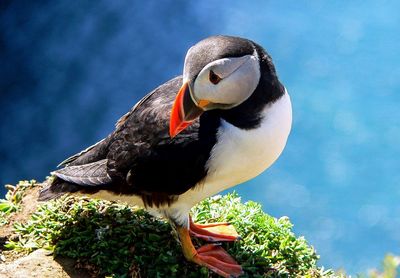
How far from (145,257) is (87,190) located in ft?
1.48

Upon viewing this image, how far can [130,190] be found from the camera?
2.88m

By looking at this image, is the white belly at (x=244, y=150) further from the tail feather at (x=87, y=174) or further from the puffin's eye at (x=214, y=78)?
the tail feather at (x=87, y=174)

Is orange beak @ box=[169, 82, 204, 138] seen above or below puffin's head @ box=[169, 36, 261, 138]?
below

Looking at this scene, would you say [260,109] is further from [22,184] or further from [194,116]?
[22,184]

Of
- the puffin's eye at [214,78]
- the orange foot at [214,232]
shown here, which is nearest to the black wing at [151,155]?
the puffin's eye at [214,78]

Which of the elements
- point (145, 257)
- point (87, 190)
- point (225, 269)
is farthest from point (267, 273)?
point (87, 190)

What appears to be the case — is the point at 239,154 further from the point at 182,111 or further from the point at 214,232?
the point at 214,232

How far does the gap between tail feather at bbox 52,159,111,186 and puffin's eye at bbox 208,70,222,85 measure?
78cm

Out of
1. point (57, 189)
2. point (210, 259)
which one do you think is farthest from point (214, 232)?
point (57, 189)

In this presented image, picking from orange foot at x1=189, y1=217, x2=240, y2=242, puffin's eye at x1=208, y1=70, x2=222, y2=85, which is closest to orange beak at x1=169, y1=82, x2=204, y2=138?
puffin's eye at x1=208, y1=70, x2=222, y2=85

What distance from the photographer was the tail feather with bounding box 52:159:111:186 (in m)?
2.91

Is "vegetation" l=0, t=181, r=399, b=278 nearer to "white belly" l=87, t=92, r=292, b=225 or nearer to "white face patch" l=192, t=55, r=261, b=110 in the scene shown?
"white belly" l=87, t=92, r=292, b=225

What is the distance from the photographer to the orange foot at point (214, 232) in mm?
3221

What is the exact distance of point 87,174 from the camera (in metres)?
2.97
